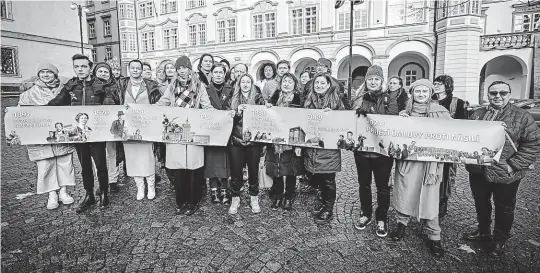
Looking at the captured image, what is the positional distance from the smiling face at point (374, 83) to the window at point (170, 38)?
1186 inches

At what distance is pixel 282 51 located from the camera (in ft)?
80.7

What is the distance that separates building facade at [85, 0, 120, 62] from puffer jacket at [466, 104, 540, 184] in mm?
43302

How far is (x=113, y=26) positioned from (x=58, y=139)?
1628 inches

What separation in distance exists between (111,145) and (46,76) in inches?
56.8

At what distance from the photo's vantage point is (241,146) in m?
4.47

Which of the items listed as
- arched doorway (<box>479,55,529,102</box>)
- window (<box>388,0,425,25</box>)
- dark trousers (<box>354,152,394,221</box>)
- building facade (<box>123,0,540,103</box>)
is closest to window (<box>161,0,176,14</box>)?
building facade (<box>123,0,540,103</box>)

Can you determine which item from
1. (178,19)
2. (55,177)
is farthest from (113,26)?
(55,177)

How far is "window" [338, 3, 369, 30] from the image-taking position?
21.4 metres

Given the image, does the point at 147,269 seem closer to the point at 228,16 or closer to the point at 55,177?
the point at 55,177

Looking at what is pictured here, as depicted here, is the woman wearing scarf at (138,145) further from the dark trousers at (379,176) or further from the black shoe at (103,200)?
the dark trousers at (379,176)

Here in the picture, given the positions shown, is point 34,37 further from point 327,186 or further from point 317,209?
point 327,186

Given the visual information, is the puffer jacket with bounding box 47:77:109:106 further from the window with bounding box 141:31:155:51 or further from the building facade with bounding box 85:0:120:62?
the building facade with bounding box 85:0:120:62

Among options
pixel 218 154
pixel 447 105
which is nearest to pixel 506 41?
pixel 447 105

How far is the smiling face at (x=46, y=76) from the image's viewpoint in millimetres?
4469
